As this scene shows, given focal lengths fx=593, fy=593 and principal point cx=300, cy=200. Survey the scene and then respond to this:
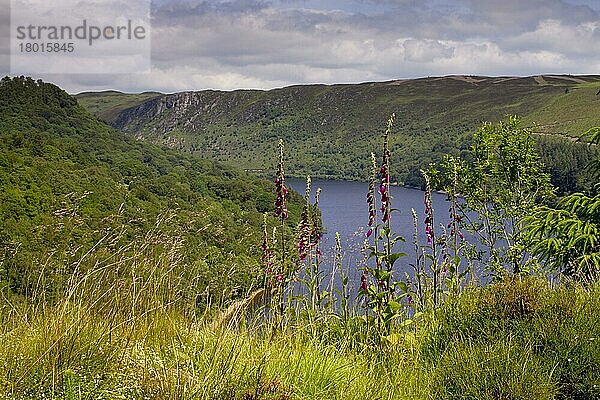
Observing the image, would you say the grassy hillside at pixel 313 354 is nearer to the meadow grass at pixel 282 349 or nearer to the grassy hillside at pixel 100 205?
the meadow grass at pixel 282 349

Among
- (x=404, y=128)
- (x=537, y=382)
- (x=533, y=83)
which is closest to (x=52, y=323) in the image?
(x=537, y=382)

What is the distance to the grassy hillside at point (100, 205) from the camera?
433cm

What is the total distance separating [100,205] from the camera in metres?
22.3

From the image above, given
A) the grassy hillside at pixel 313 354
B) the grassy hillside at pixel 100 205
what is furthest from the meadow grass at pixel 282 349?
the grassy hillside at pixel 100 205

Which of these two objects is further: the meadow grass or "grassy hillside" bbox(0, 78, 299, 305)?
"grassy hillside" bbox(0, 78, 299, 305)

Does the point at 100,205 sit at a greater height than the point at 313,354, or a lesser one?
lesser

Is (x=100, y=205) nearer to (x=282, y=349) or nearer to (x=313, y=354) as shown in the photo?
(x=282, y=349)

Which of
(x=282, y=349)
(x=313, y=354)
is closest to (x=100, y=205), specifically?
(x=282, y=349)

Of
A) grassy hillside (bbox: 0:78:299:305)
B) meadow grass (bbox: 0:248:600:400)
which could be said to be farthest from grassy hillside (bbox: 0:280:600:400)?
grassy hillside (bbox: 0:78:299:305)

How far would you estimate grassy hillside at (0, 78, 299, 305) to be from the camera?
433 centimetres

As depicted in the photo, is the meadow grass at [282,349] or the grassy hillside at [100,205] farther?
the grassy hillside at [100,205]

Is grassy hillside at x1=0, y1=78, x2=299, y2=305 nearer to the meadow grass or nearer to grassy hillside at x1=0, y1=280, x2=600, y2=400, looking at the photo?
the meadow grass

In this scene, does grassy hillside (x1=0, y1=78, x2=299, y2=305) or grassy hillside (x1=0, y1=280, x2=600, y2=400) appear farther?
grassy hillside (x1=0, y1=78, x2=299, y2=305)

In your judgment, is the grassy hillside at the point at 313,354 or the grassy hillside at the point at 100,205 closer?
the grassy hillside at the point at 313,354
